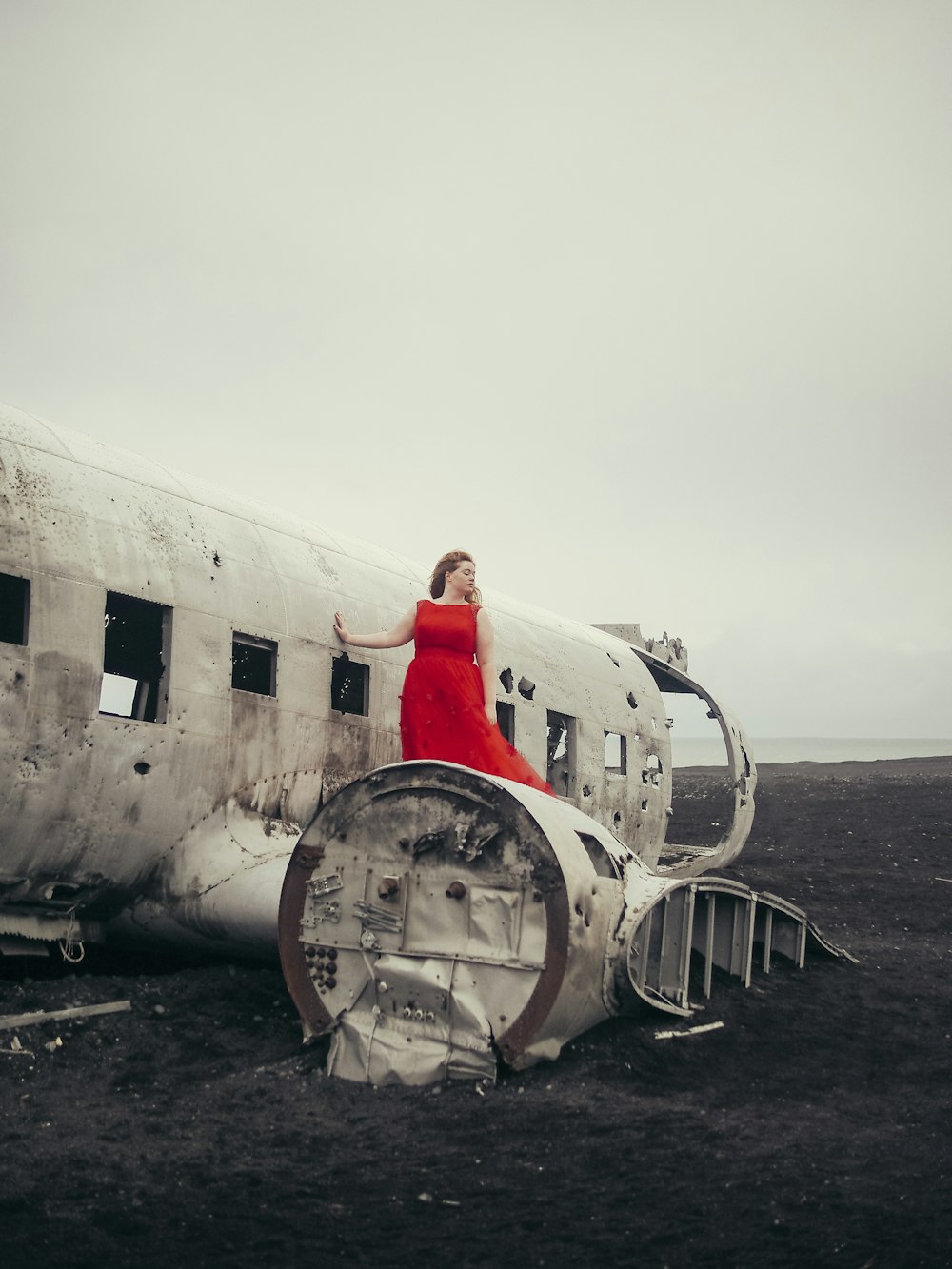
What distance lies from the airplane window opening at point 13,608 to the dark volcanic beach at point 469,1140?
226 cm

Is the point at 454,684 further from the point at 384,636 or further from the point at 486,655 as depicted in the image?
the point at 384,636

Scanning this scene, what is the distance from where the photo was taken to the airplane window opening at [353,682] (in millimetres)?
10430

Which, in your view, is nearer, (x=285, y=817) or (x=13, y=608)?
(x=13, y=608)

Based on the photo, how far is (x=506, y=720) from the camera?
39.5ft

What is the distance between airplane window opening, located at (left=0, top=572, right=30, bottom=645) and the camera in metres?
7.88

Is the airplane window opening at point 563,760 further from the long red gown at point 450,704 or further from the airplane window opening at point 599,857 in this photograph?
the airplane window opening at point 599,857

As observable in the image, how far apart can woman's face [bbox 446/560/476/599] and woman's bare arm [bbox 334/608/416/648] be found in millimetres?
352

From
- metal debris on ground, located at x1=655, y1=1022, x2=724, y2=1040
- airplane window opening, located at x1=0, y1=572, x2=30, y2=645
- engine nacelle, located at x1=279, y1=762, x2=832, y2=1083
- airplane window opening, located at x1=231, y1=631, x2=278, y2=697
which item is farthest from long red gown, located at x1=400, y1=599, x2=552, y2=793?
airplane window opening, located at x1=0, y1=572, x2=30, y2=645

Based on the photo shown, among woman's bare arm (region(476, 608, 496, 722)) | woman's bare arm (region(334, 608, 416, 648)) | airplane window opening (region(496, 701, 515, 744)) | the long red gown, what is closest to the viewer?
the long red gown

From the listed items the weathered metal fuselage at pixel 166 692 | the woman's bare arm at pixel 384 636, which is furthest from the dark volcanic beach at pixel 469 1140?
the woman's bare arm at pixel 384 636

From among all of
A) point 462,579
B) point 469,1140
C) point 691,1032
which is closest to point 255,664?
point 462,579

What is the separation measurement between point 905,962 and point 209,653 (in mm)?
6808

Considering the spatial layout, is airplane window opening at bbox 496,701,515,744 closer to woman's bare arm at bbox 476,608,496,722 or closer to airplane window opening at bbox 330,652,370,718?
airplane window opening at bbox 330,652,370,718

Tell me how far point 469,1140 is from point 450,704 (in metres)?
3.30
